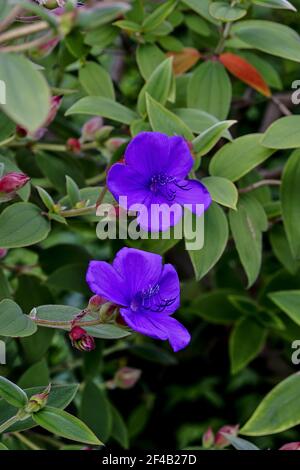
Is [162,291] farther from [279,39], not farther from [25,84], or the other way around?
[279,39]

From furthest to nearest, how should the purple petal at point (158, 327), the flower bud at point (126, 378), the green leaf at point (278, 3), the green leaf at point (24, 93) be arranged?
1. the flower bud at point (126, 378)
2. the green leaf at point (278, 3)
3. the purple petal at point (158, 327)
4. the green leaf at point (24, 93)

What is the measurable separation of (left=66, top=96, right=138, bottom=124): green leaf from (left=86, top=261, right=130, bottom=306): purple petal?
1.04 feet

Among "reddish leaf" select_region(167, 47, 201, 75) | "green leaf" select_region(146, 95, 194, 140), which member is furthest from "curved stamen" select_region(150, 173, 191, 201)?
"reddish leaf" select_region(167, 47, 201, 75)

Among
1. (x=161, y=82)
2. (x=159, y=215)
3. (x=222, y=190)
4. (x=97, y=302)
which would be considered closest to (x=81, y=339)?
(x=97, y=302)

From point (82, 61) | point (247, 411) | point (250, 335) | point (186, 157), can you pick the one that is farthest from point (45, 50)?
point (247, 411)

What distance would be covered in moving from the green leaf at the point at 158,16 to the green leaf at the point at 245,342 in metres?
0.52

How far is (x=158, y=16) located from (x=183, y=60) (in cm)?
14

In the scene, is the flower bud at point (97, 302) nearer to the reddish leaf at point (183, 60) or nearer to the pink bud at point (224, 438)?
the pink bud at point (224, 438)

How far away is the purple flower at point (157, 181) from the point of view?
2.87 ft

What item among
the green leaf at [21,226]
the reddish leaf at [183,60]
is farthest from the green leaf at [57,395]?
the reddish leaf at [183,60]

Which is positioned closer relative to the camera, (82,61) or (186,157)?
(186,157)

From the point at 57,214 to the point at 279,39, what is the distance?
0.39 metres

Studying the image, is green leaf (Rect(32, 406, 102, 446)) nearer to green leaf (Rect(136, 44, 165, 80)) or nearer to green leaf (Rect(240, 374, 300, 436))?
green leaf (Rect(240, 374, 300, 436))
